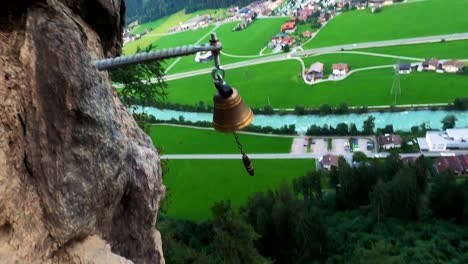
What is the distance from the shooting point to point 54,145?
442 centimetres

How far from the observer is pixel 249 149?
3744 centimetres

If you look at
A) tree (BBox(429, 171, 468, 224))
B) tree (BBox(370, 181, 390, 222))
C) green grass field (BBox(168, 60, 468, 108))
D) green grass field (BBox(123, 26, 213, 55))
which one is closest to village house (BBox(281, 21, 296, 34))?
green grass field (BBox(123, 26, 213, 55))

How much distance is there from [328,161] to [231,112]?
29.4 metres

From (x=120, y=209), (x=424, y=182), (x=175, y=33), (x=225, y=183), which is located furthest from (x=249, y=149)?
(x=175, y=33)

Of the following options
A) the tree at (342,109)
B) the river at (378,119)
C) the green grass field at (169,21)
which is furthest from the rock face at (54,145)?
the green grass field at (169,21)

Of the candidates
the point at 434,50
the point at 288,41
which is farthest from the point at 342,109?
the point at 288,41

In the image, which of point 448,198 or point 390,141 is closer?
point 448,198

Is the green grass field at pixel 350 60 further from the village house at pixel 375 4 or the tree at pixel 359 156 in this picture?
the tree at pixel 359 156

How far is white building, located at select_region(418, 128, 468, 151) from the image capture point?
33.8 m

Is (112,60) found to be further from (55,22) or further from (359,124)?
(359,124)

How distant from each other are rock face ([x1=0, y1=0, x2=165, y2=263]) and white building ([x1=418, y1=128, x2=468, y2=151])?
107 ft

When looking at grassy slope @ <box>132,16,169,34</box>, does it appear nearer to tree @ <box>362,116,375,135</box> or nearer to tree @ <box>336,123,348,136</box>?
tree @ <box>336,123,348,136</box>

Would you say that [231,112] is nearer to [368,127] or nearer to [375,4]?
[368,127]

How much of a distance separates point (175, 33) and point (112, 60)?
7710 centimetres
